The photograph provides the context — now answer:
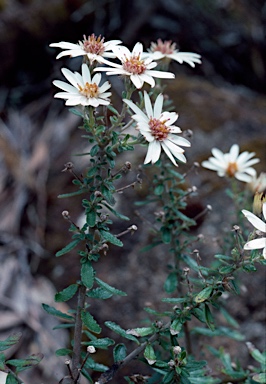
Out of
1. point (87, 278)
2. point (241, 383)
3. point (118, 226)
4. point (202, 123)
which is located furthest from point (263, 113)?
point (87, 278)

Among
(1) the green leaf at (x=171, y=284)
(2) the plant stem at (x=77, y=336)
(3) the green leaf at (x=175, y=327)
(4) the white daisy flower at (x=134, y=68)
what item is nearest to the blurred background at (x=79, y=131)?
(1) the green leaf at (x=171, y=284)

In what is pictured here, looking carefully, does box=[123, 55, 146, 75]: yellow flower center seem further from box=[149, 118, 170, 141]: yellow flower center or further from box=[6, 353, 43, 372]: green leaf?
box=[6, 353, 43, 372]: green leaf

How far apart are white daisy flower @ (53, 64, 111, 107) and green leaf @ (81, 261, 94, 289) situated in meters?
0.35

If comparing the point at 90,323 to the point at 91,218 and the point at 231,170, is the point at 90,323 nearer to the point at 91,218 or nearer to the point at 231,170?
the point at 91,218

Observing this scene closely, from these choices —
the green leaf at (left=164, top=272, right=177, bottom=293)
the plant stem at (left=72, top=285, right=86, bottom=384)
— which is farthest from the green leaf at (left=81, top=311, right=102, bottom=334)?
the green leaf at (left=164, top=272, right=177, bottom=293)

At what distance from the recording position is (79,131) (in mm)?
2467

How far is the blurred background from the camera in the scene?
70.6 inches

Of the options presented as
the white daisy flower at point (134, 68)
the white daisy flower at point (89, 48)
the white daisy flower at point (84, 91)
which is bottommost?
the white daisy flower at point (84, 91)

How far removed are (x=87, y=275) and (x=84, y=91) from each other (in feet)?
1.28

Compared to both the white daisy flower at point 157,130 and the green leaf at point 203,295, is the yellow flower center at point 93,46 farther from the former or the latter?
the green leaf at point 203,295

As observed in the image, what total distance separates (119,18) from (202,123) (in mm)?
1189

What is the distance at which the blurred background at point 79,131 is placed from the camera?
5.89ft

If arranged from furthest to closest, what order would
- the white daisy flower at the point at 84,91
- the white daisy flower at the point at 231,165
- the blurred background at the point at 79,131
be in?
the blurred background at the point at 79,131, the white daisy flower at the point at 231,165, the white daisy flower at the point at 84,91

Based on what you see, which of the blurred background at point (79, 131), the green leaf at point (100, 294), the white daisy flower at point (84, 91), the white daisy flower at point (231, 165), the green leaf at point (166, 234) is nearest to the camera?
the white daisy flower at point (84, 91)
